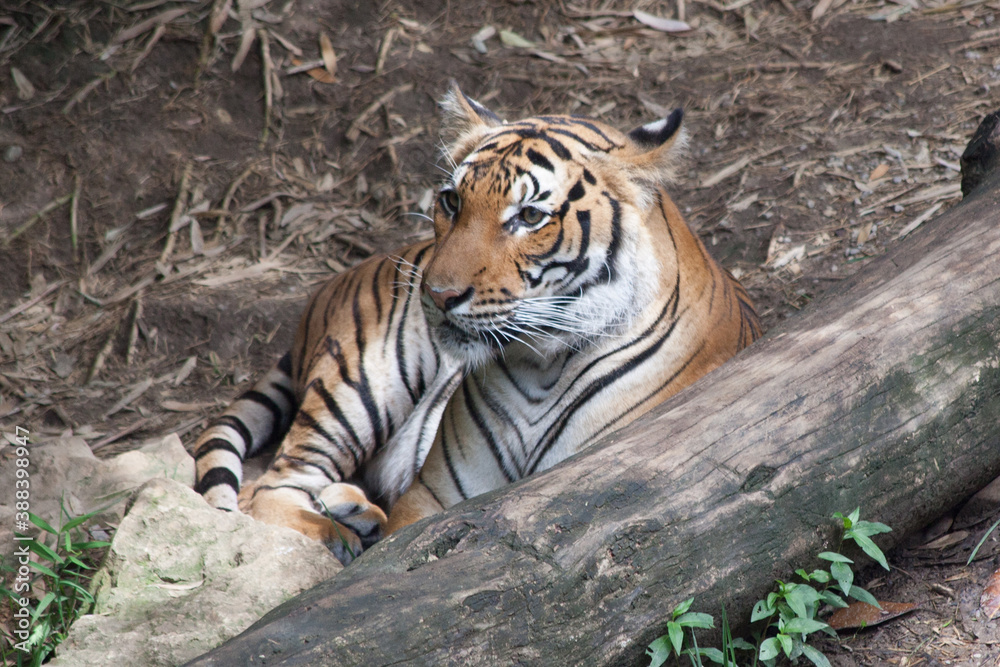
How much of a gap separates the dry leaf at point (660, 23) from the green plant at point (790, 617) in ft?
15.0

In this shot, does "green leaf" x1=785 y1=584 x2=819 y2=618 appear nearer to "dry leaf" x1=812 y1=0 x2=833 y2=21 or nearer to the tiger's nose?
the tiger's nose

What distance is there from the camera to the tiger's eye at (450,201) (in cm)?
263

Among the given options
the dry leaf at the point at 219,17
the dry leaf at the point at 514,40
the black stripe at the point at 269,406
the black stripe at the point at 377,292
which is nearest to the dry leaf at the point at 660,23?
the dry leaf at the point at 514,40

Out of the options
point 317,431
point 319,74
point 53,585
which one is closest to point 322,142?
point 319,74

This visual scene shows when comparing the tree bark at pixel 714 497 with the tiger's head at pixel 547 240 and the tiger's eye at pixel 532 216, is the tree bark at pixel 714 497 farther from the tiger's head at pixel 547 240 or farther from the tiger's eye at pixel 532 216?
the tiger's eye at pixel 532 216

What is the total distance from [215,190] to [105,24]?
147 cm

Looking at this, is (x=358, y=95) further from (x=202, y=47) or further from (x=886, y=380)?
(x=886, y=380)

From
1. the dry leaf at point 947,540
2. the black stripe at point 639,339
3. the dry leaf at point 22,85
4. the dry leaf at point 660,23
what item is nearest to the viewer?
the dry leaf at point 947,540

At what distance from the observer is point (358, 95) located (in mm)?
5727

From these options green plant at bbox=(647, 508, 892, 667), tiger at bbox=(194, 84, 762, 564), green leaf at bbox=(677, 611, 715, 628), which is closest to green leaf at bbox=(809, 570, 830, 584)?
green plant at bbox=(647, 508, 892, 667)

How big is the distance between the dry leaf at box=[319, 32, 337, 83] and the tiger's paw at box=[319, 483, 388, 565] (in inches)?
128

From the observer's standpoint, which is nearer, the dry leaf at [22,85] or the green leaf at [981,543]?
the green leaf at [981,543]

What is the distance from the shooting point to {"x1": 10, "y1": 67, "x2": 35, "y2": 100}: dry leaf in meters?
5.46

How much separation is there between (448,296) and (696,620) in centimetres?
106
